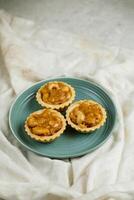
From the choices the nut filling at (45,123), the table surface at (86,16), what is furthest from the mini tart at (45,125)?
the table surface at (86,16)

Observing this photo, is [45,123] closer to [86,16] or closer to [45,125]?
[45,125]

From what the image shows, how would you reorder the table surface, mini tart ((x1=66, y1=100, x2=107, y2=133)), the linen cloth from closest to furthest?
the linen cloth, mini tart ((x1=66, y1=100, x2=107, y2=133)), the table surface

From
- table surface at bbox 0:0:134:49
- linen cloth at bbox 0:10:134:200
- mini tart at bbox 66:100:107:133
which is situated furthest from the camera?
table surface at bbox 0:0:134:49

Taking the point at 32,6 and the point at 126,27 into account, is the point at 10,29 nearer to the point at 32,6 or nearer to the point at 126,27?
the point at 32,6

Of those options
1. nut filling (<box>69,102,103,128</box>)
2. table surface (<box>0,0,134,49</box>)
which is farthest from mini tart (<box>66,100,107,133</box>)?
table surface (<box>0,0,134,49</box>)

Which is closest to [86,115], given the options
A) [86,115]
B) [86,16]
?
[86,115]

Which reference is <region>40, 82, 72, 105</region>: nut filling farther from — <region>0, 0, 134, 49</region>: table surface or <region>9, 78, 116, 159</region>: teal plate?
<region>0, 0, 134, 49</region>: table surface

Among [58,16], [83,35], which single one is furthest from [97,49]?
[58,16]
